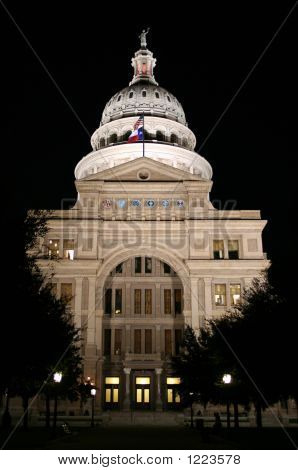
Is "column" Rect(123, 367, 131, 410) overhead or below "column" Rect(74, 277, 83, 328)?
below

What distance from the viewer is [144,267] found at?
222ft

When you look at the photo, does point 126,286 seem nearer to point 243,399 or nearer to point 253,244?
point 253,244

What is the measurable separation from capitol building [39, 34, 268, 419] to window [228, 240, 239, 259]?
133 millimetres

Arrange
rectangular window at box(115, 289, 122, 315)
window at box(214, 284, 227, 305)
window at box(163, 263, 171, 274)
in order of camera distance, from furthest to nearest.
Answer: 1. window at box(163, 263, 171, 274)
2. rectangular window at box(115, 289, 122, 315)
3. window at box(214, 284, 227, 305)

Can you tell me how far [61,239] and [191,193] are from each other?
53.6ft

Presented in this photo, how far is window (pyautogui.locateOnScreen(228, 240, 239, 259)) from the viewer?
6412cm

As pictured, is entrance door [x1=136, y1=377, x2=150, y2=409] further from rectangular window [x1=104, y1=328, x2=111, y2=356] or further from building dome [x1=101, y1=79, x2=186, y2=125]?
building dome [x1=101, y1=79, x2=186, y2=125]

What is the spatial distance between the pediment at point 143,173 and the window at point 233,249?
30.1ft

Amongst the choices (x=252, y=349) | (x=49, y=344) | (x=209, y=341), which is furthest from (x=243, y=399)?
(x=49, y=344)

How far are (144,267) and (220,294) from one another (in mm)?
10434

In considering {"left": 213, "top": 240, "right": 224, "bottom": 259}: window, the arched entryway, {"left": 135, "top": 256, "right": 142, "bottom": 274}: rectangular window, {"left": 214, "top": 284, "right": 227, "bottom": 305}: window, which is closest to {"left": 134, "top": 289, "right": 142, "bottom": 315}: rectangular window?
the arched entryway

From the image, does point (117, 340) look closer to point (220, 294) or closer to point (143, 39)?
point (220, 294)

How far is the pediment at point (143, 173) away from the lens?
66938mm

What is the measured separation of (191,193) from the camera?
65.6 metres
